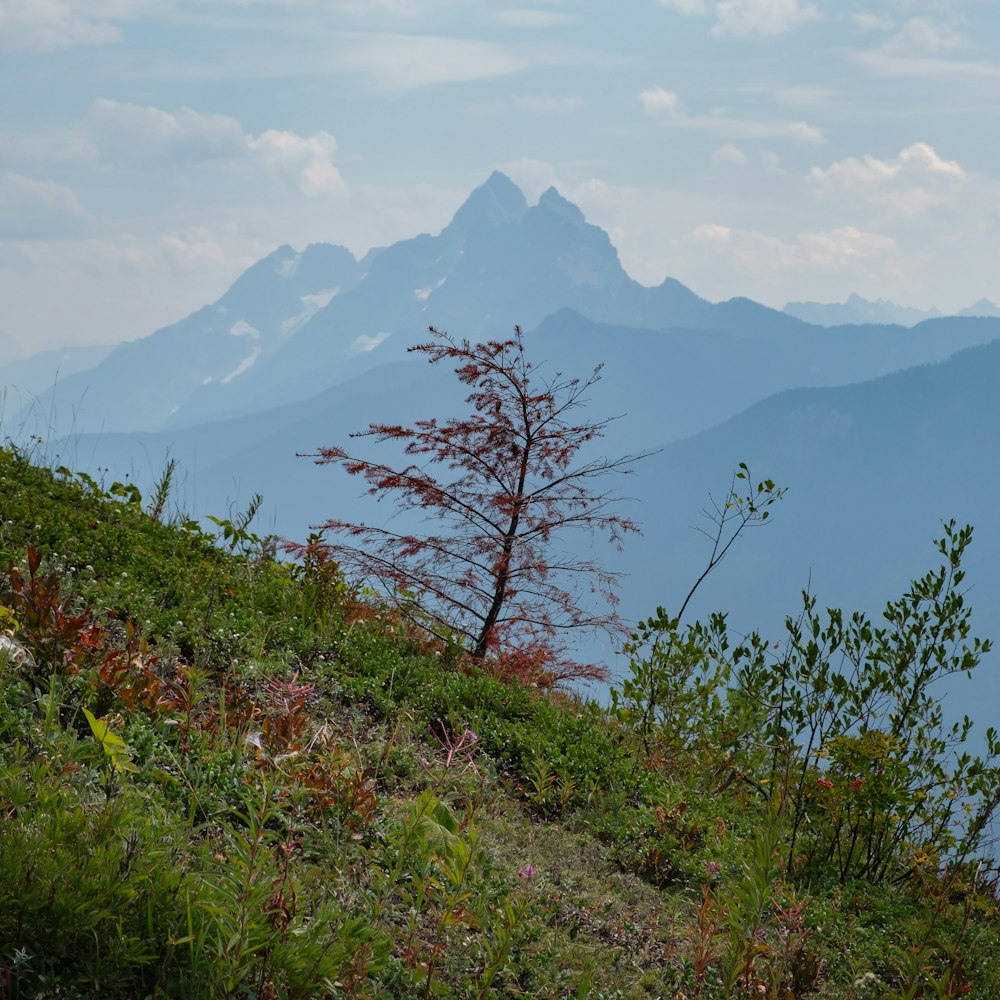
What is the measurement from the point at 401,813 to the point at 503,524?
4.82 meters

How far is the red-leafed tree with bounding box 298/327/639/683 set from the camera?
8.33 m

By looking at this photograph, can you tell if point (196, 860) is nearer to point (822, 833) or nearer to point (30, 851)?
point (30, 851)

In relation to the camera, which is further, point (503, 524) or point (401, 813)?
point (503, 524)

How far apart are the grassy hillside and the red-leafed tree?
787 mm

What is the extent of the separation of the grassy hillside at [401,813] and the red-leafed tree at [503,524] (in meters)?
0.79

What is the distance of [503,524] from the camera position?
8.55m

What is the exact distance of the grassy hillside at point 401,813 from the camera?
254 centimetres

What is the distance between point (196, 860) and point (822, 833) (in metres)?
4.07

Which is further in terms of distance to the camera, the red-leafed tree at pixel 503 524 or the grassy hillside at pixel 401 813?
the red-leafed tree at pixel 503 524

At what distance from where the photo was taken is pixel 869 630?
5672 millimetres

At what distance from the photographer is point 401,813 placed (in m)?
3.87

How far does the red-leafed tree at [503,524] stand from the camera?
8328 mm

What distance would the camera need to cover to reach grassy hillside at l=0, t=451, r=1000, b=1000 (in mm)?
2541

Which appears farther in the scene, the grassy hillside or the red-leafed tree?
the red-leafed tree
